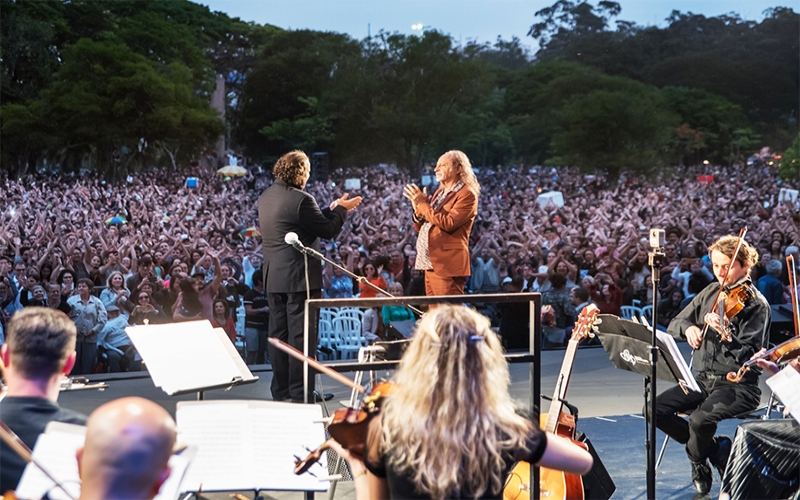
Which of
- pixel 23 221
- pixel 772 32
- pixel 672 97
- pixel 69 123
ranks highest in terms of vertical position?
pixel 772 32

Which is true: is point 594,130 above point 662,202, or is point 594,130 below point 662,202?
above

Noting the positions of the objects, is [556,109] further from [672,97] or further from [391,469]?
[391,469]

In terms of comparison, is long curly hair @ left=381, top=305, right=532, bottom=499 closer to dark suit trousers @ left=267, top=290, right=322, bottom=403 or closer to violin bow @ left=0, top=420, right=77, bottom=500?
violin bow @ left=0, top=420, right=77, bottom=500

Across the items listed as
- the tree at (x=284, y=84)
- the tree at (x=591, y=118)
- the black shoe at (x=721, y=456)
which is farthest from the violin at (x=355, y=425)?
the tree at (x=591, y=118)

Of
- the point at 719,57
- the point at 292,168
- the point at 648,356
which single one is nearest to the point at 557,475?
the point at 648,356

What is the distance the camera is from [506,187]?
400 inches

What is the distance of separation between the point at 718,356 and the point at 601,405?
1.70 m

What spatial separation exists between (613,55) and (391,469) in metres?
9.86

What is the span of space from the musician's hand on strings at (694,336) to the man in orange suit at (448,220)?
1.41 m

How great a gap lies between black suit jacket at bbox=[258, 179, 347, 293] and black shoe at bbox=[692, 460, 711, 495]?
2.46m

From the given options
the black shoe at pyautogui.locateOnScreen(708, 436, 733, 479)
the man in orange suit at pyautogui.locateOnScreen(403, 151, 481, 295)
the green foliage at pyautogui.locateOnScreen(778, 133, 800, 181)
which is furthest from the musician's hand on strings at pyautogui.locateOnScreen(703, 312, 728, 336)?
the green foliage at pyautogui.locateOnScreen(778, 133, 800, 181)

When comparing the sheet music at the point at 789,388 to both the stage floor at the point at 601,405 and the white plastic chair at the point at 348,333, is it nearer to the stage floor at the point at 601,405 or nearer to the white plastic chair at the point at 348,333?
the stage floor at the point at 601,405

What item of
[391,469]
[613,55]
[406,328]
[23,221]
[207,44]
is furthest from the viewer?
[613,55]

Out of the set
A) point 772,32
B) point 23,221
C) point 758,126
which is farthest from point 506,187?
point 23,221
